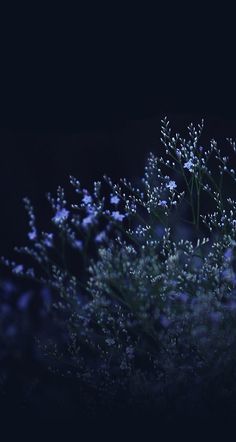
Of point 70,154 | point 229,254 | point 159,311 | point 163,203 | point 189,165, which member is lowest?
point 159,311

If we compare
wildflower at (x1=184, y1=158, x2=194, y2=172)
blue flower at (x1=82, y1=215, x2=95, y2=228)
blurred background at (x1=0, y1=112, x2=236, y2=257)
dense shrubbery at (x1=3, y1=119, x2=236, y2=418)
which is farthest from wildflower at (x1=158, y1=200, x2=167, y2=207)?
blurred background at (x1=0, y1=112, x2=236, y2=257)

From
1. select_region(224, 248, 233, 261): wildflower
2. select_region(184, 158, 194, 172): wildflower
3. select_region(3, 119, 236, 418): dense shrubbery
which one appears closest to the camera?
select_region(3, 119, 236, 418): dense shrubbery

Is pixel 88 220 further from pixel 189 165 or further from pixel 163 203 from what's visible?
pixel 189 165

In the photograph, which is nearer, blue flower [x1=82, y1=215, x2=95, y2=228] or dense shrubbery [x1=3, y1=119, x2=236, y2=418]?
dense shrubbery [x1=3, y1=119, x2=236, y2=418]

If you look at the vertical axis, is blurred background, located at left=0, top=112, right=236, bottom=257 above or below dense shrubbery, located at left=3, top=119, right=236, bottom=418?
above

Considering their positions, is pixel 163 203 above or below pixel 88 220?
above

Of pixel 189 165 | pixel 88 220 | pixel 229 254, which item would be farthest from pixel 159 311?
pixel 189 165

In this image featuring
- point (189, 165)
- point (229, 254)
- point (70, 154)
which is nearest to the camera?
point (229, 254)

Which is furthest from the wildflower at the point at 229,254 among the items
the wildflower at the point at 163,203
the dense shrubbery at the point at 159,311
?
the wildflower at the point at 163,203

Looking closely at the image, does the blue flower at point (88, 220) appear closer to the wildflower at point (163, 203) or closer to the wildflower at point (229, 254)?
the wildflower at point (163, 203)

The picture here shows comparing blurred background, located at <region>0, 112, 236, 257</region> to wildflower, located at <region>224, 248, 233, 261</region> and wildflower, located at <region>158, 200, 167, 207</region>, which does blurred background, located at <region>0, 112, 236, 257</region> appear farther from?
wildflower, located at <region>224, 248, 233, 261</region>

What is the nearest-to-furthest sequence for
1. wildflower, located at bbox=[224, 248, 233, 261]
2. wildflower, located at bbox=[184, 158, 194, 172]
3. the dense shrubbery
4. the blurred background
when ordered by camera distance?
the dense shrubbery → wildflower, located at bbox=[224, 248, 233, 261] → wildflower, located at bbox=[184, 158, 194, 172] → the blurred background

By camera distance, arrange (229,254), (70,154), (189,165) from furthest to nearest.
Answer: (70,154), (189,165), (229,254)
